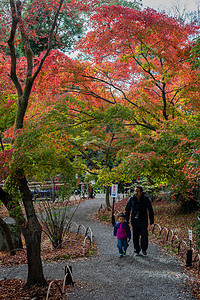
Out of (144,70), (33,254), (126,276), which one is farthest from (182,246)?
(144,70)

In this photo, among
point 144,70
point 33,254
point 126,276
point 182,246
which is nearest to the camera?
point 33,254

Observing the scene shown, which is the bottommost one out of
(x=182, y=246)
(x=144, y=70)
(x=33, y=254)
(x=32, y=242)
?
(x=182, y=246)

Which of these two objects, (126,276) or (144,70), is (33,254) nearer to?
(126,276)

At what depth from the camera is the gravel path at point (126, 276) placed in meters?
4.08

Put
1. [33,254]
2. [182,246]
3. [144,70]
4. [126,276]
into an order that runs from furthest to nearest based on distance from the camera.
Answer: [144,70]
[182,246]
[126,276]
[33,254]

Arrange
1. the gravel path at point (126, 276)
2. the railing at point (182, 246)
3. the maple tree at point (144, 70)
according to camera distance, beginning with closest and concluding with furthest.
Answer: the gravel path at point (126, 276) → the railing at point (182, 246) → the maple tree at point (144, 70)

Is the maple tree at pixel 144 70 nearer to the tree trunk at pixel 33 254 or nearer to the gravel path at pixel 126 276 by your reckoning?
the gravel path at pixel 126 276

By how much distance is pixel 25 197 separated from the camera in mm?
4527

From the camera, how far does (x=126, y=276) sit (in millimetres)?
4797

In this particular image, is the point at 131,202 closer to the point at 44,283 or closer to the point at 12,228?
the point at 44,283

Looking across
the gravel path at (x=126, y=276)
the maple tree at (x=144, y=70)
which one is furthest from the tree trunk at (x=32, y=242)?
the maple tree at (x=144, y=70)

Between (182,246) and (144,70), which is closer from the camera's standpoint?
(182,246)

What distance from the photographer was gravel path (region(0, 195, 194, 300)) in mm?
4078

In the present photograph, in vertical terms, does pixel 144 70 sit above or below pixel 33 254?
above
